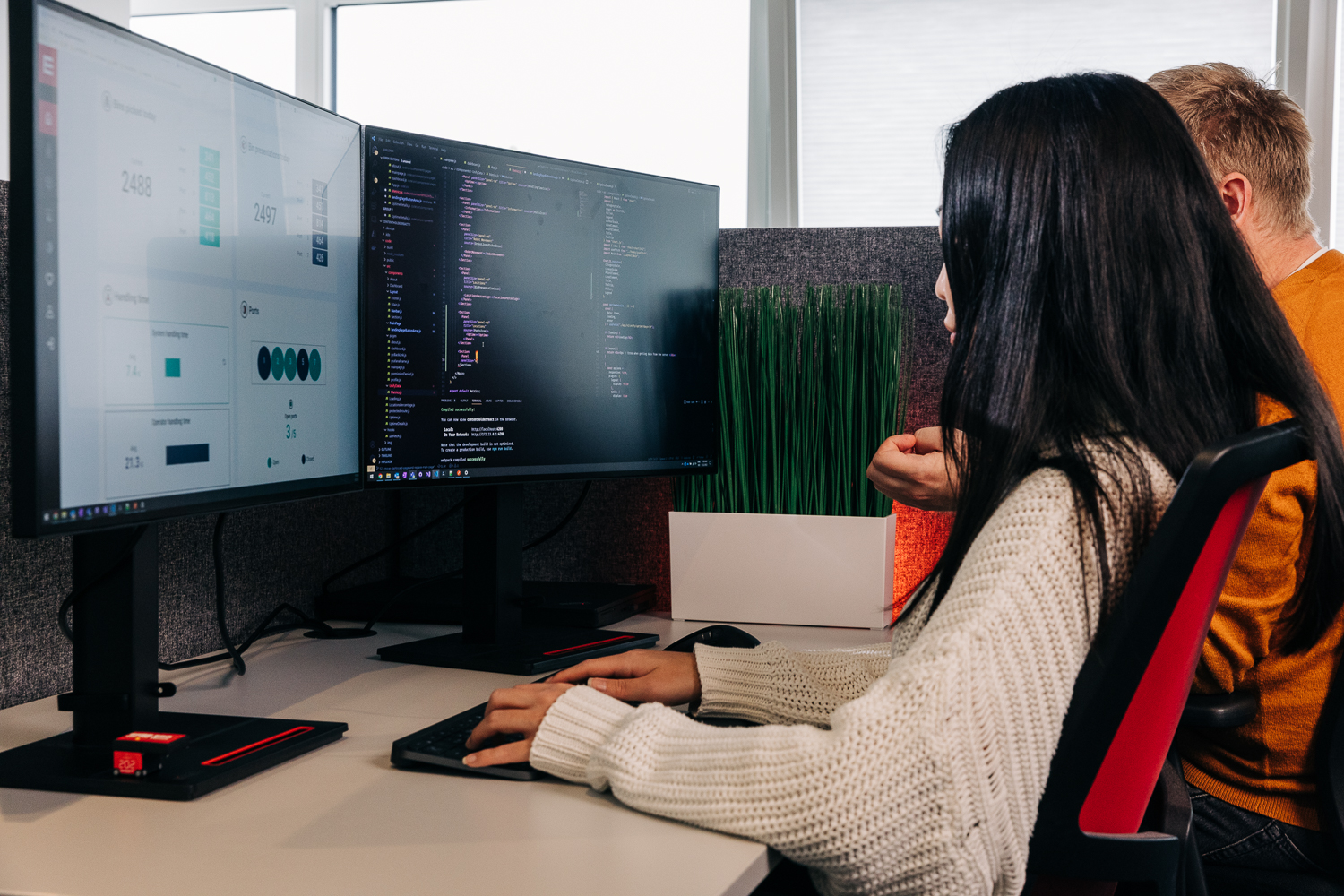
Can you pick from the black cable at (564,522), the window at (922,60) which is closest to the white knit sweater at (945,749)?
the black cable at (564,522)

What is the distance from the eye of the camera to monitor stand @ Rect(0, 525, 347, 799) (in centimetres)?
60

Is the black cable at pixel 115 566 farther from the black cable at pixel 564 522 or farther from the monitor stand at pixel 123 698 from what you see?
the black cable at pixel 564 522

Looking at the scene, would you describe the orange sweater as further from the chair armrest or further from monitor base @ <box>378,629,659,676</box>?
monitor base @ <box>378,629,659,676</box>

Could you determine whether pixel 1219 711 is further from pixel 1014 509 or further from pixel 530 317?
pixel 530 317

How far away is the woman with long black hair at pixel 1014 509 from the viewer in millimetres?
495

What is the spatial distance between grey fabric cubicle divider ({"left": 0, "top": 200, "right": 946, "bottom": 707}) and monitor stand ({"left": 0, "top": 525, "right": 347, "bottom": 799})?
24cm

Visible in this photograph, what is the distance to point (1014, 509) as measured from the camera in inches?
21.0

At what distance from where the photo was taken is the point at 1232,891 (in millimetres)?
802

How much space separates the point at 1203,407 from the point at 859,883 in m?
0.33

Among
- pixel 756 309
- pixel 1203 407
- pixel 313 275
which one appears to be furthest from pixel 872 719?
pixel 756 309

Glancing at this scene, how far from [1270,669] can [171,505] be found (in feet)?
2.71

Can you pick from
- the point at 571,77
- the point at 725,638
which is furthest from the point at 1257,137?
the point at 571,77

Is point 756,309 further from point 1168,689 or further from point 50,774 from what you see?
point 50,774

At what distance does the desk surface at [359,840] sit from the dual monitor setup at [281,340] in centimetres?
3
